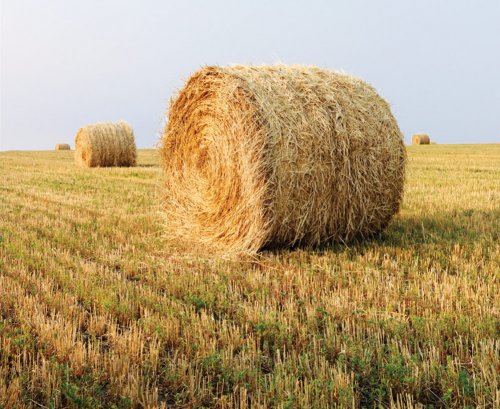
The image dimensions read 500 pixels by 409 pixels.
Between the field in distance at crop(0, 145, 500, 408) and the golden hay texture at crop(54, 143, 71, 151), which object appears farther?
the golden hay texture at crop(54, 143, 71, 151)

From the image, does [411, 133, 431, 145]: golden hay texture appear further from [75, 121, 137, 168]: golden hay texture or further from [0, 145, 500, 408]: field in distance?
[0, 145, 500, 408]: field in distance

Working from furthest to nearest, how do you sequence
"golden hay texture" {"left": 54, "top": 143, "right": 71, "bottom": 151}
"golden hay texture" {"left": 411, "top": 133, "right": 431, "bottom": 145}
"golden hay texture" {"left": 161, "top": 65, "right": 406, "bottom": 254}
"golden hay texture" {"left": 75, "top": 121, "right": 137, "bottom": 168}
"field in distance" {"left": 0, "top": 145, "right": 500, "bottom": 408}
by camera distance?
"golden hay texture" {"left": 54, "top": 143, "right": 71, "bottom": 151}
"golden hay texture" {"left": 411, "top": 133, "right": 431, "bottom": 145}
"golden hay texture" {"left": 75, "top": 121, "right": 137, "bottom": 168}
"golden hay texture" {"left": 161, "top": 65, "right": 406, "bottom": 254}
"field in distance" {"left": 0, "top": 145, "right": 500, "bottom": 408}

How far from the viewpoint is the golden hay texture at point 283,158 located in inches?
251

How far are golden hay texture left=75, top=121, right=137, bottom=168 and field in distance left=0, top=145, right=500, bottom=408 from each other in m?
14.1

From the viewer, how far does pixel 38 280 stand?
17.2 feet

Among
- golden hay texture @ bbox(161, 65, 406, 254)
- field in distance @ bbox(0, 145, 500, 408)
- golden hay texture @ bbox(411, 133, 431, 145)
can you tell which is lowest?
field in distance @ bbox(0, 145, 500, 408)

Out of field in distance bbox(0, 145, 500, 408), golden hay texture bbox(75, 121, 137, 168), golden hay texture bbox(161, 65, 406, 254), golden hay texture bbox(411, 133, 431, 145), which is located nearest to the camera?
field in distance bbox(0, 145, 500, 408)

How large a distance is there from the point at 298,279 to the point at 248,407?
235 cm

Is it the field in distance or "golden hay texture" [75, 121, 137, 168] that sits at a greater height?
"golden hay texture" [75, 121, 137, 168]

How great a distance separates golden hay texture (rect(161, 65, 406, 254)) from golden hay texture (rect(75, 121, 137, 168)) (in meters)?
14.3

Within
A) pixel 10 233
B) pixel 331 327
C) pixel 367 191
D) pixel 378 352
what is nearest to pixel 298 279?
pixel 331 327

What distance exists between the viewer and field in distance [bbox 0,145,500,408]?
10.2 feet

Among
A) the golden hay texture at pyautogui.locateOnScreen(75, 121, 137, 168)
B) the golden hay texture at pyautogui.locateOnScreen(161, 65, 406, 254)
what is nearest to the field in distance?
the golden hay texture at pyautogui.locateOnScreen(161, 65, 406, 254)

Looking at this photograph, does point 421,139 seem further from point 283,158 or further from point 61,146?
point 283,158
